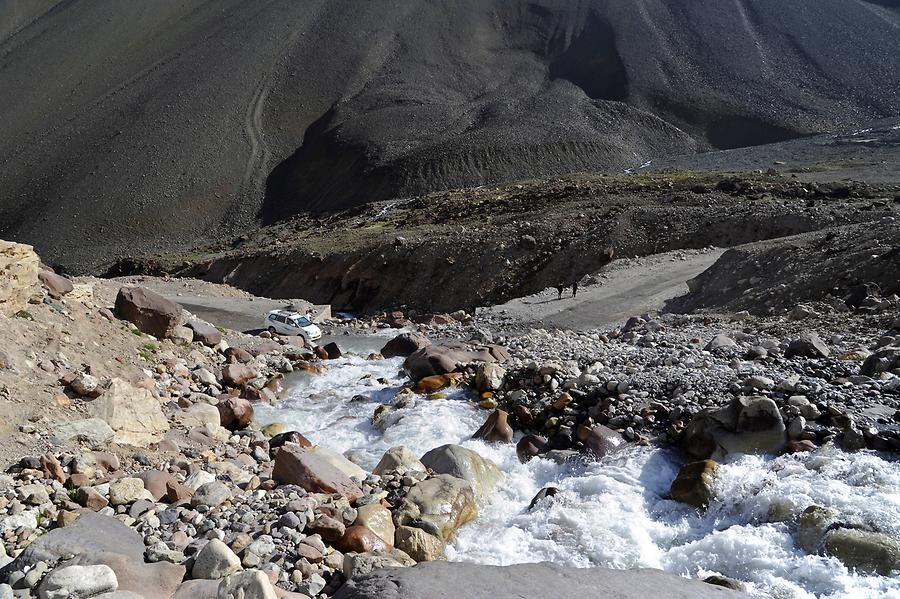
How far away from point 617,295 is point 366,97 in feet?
258

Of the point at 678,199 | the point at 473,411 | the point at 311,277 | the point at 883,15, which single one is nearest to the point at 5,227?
the point at 311,277

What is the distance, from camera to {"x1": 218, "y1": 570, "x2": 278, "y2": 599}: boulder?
7.98 metres

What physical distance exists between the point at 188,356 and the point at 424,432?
8171mm

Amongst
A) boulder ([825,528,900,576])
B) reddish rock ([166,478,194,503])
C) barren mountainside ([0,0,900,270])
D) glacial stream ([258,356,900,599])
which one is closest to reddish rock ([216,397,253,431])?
glacial stream ([258,356,900,599])

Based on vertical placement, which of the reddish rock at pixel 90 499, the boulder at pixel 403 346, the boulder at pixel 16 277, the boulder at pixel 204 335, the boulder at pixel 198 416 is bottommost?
the boulder at pixel 403 346

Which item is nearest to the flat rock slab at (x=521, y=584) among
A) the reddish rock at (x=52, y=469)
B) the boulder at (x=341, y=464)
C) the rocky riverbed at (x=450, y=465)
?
the rocky riverbed at (x=450, y=465)

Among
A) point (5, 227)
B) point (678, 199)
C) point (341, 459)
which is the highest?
point (341, 459)

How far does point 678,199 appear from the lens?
139 ft

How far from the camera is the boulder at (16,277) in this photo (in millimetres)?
16312

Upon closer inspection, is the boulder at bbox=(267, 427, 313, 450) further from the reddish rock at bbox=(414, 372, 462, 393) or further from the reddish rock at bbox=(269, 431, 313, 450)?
the reddish rock at bbox=(414, 372, 462, 393)

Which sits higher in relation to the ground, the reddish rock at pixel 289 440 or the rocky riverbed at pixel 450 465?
the rocky riverbed at pixel 450 465

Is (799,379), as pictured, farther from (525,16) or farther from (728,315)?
(525,16)

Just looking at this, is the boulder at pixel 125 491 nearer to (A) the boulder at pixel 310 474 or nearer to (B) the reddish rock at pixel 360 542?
(A) the boulder at pixel 310 474

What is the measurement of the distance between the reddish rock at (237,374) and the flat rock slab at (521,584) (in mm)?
12243
